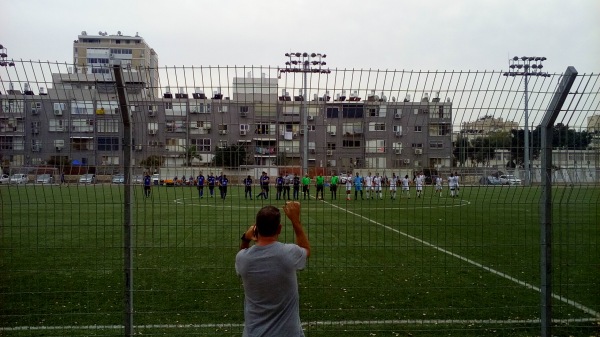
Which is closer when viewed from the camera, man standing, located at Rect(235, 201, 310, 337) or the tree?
man standing, located at Rect(235, 201, 310, 337)

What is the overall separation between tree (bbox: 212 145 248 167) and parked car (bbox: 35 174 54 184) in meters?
1.71

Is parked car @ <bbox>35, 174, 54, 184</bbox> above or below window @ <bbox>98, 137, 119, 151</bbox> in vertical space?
below

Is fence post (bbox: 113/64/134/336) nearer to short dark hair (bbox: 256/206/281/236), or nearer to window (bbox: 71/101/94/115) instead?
window (bbox: 71/101/94/115)

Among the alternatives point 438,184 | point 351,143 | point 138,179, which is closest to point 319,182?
point 351,143

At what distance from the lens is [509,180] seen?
699cm

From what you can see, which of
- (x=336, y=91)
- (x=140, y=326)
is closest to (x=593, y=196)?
(x=336, y=91)

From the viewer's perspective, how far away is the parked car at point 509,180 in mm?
6941

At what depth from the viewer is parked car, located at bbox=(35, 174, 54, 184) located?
629cm

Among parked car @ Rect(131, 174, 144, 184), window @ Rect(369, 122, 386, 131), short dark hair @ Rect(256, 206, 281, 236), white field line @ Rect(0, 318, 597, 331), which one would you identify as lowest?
white field line @ Rect(0, 318, 597, 331)

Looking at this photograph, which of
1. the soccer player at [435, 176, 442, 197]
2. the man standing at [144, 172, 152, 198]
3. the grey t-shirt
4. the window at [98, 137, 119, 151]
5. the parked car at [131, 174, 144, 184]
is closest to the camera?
the grey t-shirt

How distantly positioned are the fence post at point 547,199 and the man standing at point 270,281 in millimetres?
3263

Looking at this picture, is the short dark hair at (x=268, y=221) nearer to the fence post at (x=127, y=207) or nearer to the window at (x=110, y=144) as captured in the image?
the fence post at (x=127, y=207)

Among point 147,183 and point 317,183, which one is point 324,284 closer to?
point 317,183

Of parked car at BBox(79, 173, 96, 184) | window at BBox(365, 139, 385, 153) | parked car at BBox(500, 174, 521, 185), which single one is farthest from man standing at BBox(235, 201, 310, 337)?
parked car at BBox(500, 174, 521, 185)
